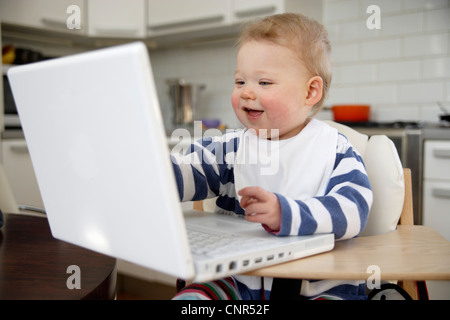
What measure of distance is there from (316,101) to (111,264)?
0.58 m

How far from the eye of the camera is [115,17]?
295cm

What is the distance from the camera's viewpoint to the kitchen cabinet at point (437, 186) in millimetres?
1896

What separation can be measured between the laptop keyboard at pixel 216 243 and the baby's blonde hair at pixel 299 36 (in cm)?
45

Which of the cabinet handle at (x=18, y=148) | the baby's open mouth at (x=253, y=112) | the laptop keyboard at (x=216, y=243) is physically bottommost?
the laptop keyboard at (x=216, y=243)

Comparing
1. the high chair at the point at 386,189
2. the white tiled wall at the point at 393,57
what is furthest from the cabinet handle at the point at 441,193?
the high chair at the point at 386,189

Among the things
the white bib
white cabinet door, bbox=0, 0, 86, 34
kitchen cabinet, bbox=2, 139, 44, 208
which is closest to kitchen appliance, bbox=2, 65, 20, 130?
kitchen cabinet, bbox=2, 139, 44, 208

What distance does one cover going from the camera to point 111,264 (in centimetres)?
71

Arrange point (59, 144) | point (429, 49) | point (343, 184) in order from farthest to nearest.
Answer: point (429, 49) < point (343, 184) < point (59, 144)

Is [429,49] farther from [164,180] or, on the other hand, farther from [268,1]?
[164,180]

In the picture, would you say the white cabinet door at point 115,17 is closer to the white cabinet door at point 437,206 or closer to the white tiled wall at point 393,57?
the white tiled wall at point 393,57

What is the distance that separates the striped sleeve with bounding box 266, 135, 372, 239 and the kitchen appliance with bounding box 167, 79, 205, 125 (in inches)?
87.4

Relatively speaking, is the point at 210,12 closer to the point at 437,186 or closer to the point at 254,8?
the point at 254,8

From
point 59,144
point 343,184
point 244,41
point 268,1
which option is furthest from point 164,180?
point 268,1

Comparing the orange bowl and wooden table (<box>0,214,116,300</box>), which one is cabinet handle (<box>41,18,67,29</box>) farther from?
wooden table (<box>0,214,116,300</box>)
